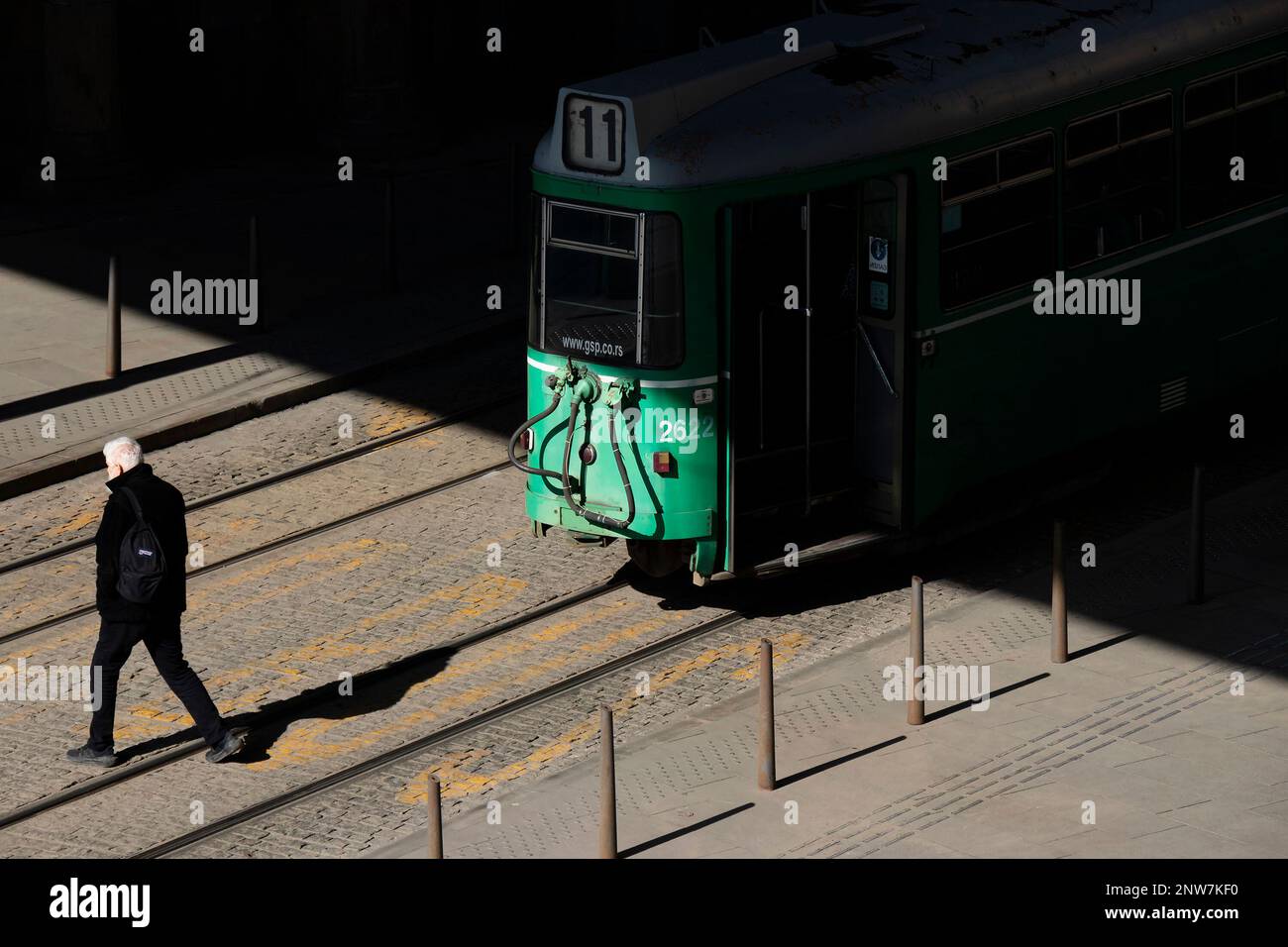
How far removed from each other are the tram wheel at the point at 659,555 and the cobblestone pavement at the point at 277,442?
370 cm

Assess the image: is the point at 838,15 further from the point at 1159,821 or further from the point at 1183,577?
the point at 1159,821

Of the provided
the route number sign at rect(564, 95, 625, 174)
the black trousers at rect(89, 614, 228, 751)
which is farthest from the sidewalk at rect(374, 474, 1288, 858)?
the route number sign at rect(564, 95, 625, 174)

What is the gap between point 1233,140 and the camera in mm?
17062

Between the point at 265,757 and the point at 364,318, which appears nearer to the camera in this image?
the point at 265,757

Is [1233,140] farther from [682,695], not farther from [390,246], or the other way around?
[390,246]

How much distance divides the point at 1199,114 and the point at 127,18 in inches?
498

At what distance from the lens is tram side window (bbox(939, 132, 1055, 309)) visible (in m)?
15.1

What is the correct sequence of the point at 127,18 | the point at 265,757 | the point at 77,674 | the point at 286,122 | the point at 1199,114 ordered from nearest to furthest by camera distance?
Answer: the point at 265,757 → the point at 77,674 → the point at 1199,114 → the point at 127,18 → the point at 286,122

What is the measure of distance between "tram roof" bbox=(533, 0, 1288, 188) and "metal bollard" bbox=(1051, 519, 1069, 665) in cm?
264

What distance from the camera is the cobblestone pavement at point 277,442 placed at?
16.7 metres

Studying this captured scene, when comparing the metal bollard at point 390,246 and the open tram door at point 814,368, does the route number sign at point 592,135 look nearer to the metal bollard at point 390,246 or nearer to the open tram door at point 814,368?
the open tram door at point 814,368

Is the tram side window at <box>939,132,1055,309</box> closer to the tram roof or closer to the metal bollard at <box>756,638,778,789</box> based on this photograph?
the tram roof

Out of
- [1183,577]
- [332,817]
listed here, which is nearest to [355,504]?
[332,817]

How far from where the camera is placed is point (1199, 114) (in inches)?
657
